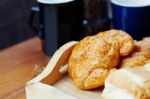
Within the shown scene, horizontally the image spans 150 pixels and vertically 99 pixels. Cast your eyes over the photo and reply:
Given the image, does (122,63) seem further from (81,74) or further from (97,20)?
(97,20)

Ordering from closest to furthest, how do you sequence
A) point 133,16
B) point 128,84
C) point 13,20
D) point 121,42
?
1. point 128,84
2. point 121,42
3. point 133,16
4. point 13,20

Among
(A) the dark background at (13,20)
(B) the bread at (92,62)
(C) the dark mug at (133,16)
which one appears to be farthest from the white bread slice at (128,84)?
(A) the dark background at (13,20)

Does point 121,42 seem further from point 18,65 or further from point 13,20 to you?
point 13,20

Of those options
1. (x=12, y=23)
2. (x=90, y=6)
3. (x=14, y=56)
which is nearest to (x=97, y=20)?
(x=90, y=6)

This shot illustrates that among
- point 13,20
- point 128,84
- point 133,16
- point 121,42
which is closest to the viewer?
point 128,84

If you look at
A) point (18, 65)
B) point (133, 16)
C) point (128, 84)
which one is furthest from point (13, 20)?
point (128, 84)

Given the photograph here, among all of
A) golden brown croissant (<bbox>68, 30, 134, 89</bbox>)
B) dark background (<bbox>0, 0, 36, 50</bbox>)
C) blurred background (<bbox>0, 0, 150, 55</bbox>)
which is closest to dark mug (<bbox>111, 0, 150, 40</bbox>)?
blurred background (<bbox>0, 0, 150, 55</bbox>)

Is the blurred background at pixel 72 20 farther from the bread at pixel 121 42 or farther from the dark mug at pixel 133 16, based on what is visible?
the bread at pixel 121 42

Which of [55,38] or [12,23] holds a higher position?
[55,38]
